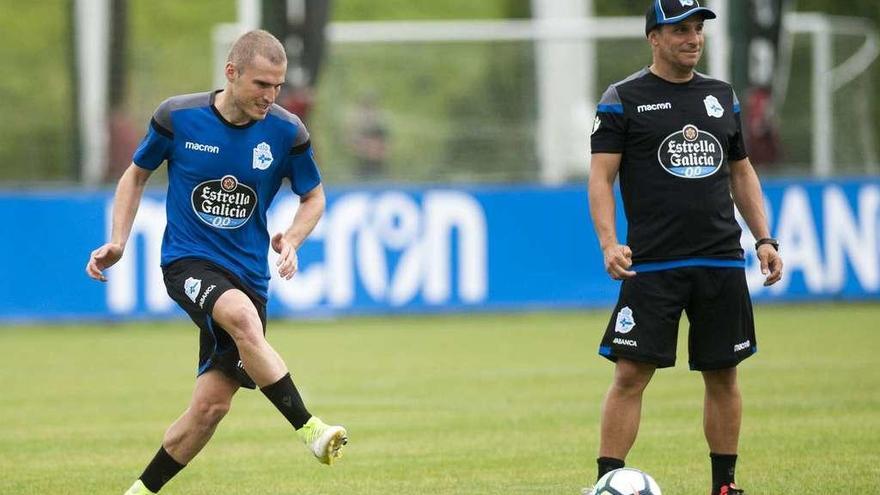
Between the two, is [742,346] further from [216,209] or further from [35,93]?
[35,93]

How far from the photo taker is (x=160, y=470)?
27.1ft

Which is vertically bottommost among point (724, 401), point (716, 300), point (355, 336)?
point (355, 336)

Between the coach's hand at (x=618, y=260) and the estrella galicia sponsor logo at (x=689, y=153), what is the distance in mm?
480

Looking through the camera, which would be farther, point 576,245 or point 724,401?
point 576,245

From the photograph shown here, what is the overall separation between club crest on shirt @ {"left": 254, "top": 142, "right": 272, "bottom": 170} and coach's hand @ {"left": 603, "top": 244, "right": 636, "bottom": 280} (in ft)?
5.54

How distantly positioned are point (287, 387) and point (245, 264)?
73 cm

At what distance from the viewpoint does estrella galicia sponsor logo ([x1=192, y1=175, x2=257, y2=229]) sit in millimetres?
8227

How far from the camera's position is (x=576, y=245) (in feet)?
71.0

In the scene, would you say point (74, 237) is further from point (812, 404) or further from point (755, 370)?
point (812, 404)

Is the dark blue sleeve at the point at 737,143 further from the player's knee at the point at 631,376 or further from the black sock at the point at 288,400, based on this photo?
the black sock at the point at 288,400

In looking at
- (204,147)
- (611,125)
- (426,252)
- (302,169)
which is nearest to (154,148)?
(204,147)

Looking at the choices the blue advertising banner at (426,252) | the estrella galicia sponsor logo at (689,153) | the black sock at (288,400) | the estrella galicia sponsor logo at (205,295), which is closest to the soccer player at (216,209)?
the estrella galicia sponsor logo at (205,295)

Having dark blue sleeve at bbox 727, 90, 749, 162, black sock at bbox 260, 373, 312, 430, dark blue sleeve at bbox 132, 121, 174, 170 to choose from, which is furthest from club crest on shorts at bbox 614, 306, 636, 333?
dark blue sleeve at bbox 132, 121, 174, 170

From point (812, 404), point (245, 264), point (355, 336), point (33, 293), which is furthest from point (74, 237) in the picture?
point (245, 264)
